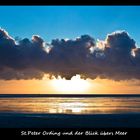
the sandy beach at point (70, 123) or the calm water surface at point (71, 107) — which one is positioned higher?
the calm water surface at point (71, 107)

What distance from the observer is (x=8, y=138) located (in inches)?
312

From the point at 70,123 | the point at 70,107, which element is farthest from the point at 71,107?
the point at 70,123

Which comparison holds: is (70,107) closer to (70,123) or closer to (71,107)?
(71,107)

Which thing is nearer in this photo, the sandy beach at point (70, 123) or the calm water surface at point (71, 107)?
the sandy beach at point (70, 123)

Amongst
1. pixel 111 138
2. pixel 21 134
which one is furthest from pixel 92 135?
pixel 21 134

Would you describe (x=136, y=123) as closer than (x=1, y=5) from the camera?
No

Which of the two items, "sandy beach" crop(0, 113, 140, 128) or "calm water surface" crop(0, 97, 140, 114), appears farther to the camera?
"calm water surface" crop(0, 97, 140, 114)

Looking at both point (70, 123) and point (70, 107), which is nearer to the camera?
point (70, 123)

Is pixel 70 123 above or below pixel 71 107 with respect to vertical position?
below

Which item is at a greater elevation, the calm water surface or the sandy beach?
the calm water surface
